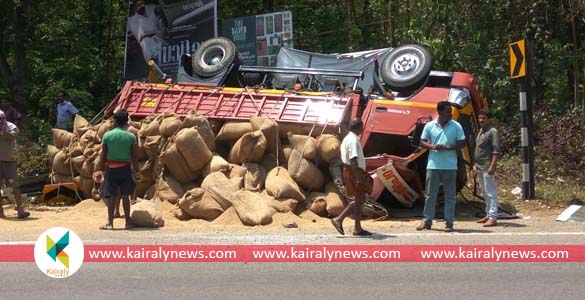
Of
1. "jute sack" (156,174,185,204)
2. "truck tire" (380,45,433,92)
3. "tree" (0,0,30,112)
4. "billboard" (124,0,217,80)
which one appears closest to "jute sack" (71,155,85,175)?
"jute sack" (156,174,185,204)

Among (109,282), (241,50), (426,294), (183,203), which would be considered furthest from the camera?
(241,50)

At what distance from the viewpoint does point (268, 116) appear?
1181 centimetres

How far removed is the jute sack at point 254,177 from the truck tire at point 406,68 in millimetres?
2852

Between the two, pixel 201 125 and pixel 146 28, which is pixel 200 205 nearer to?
pixel 201 125

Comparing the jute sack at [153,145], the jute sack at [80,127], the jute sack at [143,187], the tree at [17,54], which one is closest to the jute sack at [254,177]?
the jute sack at [153,145]

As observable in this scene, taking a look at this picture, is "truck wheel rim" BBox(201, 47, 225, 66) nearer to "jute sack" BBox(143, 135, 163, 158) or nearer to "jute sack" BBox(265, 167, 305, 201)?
"jute sack" BBox(143, 135, 163, 158)

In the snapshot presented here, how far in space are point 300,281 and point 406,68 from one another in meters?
6.34

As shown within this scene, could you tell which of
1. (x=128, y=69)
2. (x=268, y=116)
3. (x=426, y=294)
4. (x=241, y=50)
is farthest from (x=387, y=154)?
(x=128, y=69)

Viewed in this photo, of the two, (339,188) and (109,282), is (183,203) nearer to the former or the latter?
(339,188)

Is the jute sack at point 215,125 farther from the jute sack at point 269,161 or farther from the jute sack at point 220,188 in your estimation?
the jute sack at point 220,188

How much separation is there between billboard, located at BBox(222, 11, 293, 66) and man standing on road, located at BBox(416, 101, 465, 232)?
9753 mm

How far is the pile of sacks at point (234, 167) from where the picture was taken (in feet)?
34.8

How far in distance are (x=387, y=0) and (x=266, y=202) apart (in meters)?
16.9

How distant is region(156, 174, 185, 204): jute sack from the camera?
1120cm
